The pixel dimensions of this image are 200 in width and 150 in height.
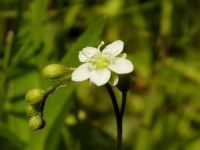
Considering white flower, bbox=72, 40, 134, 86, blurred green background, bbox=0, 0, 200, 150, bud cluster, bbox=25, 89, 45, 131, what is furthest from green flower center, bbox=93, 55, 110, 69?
blurred green background, bbox=0, 0, 200, 150

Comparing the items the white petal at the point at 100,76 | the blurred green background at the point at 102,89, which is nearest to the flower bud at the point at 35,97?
the white petal at the point at 100,76

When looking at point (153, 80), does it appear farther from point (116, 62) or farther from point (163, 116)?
point (116, 62)

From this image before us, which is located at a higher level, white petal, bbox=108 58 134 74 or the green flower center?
white petal, bbox=108 58 134 74

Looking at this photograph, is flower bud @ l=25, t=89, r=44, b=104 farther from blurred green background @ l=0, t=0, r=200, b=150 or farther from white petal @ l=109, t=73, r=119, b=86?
blurred green background @ l=0, t=0, r=200, b=150

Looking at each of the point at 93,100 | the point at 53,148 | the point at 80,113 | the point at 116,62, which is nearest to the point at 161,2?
the point at 93,100

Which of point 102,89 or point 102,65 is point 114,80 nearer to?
point 102,65

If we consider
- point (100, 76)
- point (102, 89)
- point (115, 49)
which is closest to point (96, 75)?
point (100, 76)
